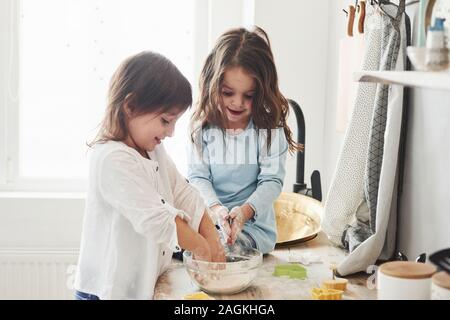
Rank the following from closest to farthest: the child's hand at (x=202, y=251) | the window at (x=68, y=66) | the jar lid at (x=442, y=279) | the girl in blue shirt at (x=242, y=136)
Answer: the jar lid at (x=442, y=279) → the child's hand at (x=202, y=251) → the girl in blue shirt at (x=242, y=136) → the window at (x=68, y=66)

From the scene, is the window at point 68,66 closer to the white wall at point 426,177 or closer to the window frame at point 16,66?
the window frame at point 16,66

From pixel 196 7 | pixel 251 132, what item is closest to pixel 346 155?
pixel 251 132

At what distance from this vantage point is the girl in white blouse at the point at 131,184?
1.45m

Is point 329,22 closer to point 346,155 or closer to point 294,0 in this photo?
point 294,0

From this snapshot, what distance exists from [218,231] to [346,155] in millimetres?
383

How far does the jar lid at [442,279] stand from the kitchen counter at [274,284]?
1.19 feet

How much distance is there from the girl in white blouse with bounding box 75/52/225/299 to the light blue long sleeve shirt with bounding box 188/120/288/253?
11.5 inches

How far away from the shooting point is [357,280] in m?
1.60

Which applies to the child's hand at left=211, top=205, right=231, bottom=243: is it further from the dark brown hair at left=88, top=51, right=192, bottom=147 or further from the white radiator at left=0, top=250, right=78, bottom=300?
the white radiator at left=0, top=250, right=78, bottom=300

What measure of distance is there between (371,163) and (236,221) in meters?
0.36

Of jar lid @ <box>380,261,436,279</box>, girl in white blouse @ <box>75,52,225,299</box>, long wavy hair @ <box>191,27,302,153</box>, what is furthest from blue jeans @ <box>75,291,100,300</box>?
jar lid @ <box>380,261,436,279</box>

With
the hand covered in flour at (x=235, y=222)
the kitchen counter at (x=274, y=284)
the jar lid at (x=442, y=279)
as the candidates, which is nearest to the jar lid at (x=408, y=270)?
the jar lid at (x=442, y=279)

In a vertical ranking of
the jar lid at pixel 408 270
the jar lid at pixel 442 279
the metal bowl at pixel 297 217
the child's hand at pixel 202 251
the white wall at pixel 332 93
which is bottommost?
the metal bowl at pixel 297 217

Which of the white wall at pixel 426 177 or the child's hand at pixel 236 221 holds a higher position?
the white wall at pixel 426 177
